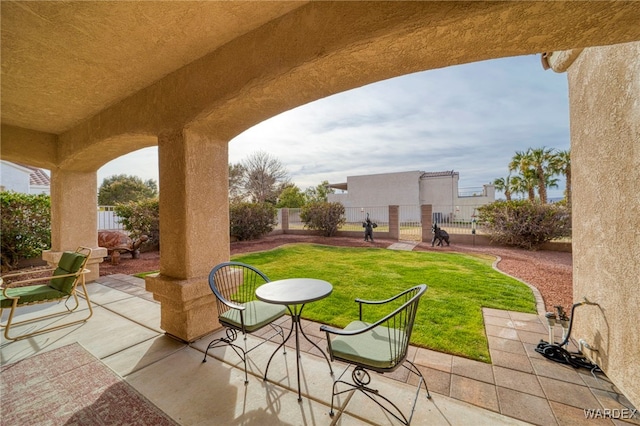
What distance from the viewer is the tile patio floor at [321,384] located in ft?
5.87

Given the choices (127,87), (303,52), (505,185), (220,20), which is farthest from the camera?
(505,185)

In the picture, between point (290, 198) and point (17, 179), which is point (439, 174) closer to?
point (290, 198)

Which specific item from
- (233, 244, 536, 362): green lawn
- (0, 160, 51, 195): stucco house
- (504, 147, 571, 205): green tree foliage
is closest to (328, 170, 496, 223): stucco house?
(504, 147, 571, 205): green tree foliage

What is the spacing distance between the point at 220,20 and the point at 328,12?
92 centimetres

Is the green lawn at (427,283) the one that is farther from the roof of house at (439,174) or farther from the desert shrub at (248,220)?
the roof of house at (439,174)

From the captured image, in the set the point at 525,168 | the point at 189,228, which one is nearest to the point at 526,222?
the point at 189,228

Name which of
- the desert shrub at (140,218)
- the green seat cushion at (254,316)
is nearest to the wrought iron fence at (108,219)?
the desert shrub at (140,218)

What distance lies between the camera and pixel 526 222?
8.30m

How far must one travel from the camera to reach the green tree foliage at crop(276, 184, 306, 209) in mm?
24000

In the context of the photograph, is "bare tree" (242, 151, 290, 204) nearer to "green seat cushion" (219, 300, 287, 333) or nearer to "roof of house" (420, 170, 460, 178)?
"roof of house" (420, 170, 460, 178)

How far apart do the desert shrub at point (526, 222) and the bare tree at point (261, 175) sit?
59.0 ft

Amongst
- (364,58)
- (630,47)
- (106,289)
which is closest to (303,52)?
(364,58)

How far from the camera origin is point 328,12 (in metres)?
1.68

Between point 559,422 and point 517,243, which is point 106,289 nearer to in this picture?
point 559,422
